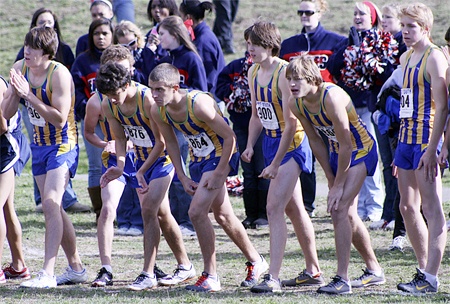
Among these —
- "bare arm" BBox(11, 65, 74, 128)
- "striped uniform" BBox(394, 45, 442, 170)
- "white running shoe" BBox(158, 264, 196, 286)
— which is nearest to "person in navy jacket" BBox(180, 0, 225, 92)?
"bare arm" BBox(11, 65, 74, 128)

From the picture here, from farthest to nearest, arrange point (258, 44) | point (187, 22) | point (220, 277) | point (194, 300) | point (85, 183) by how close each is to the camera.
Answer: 1. point (85, 183)
2. point (187, 22)
3. point (220, 277)
4. point (258, 44)
5. point (194, 300)

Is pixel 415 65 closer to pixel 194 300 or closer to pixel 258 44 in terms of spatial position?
pixel 258 44

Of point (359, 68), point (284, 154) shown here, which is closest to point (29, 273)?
point (284, 154)

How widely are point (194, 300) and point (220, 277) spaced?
1012 millimetres

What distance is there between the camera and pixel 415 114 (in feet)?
20.7

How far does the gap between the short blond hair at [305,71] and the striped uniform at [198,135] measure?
756 millimetres

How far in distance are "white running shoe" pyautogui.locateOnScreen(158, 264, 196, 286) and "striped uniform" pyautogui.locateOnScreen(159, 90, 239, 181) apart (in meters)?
0.79

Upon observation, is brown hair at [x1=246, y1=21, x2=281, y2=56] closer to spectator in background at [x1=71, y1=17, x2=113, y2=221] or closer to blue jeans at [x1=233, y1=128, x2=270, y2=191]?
blue jeans at [x1=233, y1=128, x2=270, y2=191]

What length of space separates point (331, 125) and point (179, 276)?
177 centimetres

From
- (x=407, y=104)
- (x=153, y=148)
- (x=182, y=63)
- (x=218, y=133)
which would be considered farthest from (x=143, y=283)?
(x=182, y=63)

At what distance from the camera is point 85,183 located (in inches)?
499

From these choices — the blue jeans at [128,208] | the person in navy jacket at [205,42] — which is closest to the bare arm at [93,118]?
the blue jeans at [128,208]

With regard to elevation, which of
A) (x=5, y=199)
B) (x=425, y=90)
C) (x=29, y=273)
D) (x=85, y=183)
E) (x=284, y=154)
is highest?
(x=425, y=90)

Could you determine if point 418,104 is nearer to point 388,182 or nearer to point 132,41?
point 388,182
